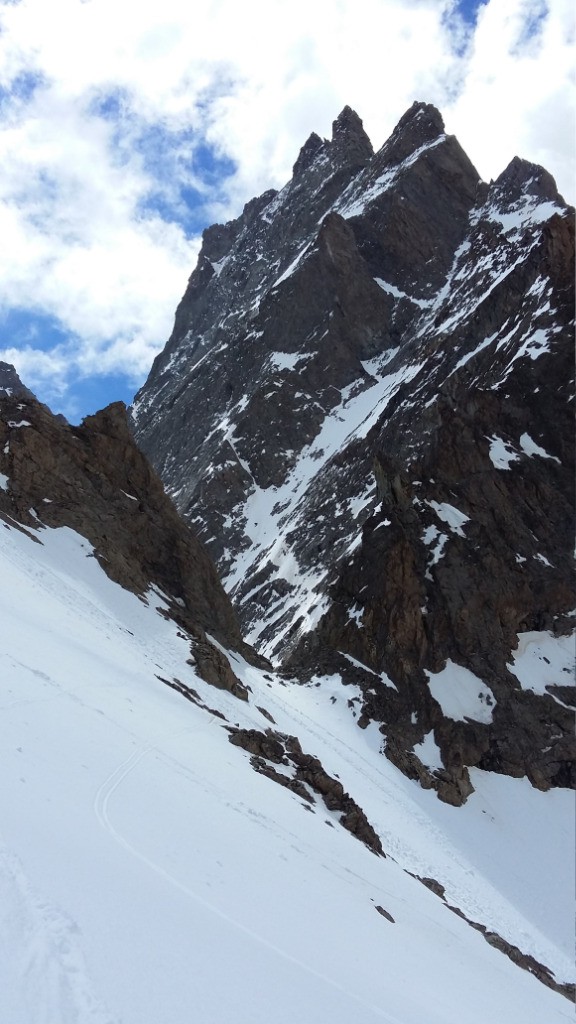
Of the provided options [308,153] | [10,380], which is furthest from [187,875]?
[308,153]

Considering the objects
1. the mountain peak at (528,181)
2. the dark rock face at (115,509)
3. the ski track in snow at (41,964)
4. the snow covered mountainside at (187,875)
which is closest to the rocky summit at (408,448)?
the mountain peak at (528,181)

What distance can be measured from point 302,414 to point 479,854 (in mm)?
77142

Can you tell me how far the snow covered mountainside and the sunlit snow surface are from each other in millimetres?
33

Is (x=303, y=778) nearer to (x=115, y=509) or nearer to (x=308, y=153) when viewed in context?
(x=115, y=509)

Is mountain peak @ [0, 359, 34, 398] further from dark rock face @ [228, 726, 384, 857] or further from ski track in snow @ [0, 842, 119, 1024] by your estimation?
ski track in snow @ [0, 842, 119, 1024]

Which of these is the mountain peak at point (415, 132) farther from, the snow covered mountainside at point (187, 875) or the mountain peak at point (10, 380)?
the snow covered mountainside at point (187, 875)

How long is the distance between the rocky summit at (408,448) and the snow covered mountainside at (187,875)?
13717 millimetres

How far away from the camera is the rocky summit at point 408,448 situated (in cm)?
4138

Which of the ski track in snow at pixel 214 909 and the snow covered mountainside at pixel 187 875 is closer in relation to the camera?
the snow covered mountainside at pixel 187 875

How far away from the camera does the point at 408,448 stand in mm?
65688

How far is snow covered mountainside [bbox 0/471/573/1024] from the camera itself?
5801 millimetres

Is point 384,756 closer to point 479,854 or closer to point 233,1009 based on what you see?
point 479,854

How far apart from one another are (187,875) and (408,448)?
60094mm

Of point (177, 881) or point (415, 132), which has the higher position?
point (415, 132)
